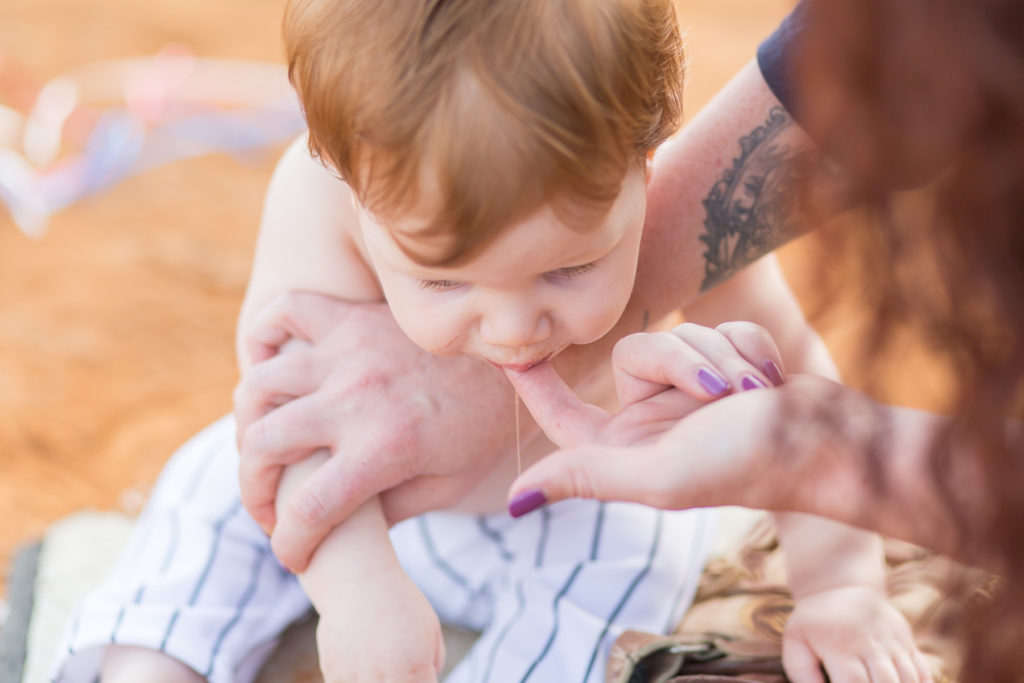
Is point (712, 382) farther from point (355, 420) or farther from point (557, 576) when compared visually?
point (557, 576)

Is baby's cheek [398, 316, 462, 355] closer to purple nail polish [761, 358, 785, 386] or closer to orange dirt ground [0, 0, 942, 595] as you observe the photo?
purple nail polish [761, 358, 785, 386]

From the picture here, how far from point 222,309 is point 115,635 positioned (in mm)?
1567

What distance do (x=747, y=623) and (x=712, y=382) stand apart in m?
0.64

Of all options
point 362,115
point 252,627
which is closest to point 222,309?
point 252,627

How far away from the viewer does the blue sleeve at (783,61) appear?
1231mm

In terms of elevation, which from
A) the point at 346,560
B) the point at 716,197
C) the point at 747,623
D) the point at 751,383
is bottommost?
the point at 747,623

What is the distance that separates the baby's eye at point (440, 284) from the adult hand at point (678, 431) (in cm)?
17

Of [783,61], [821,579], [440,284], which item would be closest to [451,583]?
[821,579]

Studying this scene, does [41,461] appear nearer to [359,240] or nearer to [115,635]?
[115,635]

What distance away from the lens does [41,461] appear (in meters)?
2.21

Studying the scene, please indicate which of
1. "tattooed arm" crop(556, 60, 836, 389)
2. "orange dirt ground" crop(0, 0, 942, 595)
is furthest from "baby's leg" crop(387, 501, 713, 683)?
"orange dirt ground" crop(0, 0, 942, 595)

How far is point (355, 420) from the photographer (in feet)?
3.90

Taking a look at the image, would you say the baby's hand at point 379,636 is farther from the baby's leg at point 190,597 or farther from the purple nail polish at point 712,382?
the purple nail polish at point 712,382

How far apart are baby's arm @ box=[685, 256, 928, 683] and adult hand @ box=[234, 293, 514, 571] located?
40 cm
